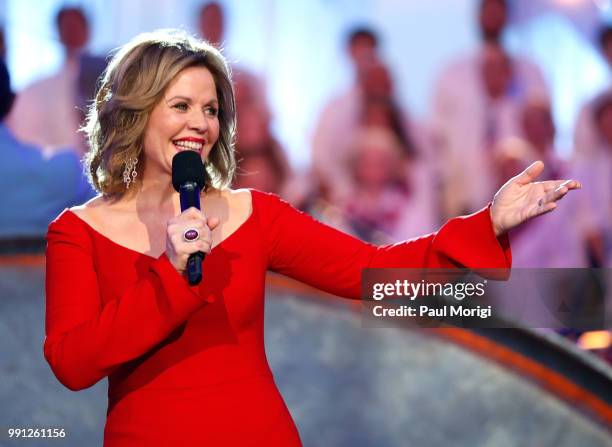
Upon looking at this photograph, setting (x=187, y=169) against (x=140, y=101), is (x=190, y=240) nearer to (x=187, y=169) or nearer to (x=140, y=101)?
(x=187, y=169)

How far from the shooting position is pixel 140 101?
1.30m

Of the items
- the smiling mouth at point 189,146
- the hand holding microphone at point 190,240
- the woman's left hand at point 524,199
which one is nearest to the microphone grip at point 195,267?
the hand holding microphone at point 190,240

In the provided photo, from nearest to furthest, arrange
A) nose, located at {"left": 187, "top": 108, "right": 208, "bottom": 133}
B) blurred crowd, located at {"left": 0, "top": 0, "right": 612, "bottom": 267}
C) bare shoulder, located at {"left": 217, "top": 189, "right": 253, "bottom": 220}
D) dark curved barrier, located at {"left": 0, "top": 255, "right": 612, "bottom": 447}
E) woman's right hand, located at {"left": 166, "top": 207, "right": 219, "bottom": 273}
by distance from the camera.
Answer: woman's right hand, located at {"left": 166, "top": 207, "right": 219, "bottom": 273} → nose, located at {"left": 187, "top": 108, "right": 208, "bottom": 133} → bare shoulder, located at {"left": 217, "top": 189, "right": 253, "bottom": 220} → dark curved barrier, located at {"left": 0, "top": 255, "right": 612, "bottom": 447} → blurred crowd, located at {"left": 0, "top": 0, "right": 612, "bottom": 267}

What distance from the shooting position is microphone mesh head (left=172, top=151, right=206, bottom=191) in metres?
1.14

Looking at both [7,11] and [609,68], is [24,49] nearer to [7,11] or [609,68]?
[7,11]

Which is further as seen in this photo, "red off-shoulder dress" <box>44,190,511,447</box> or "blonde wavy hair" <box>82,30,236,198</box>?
"blonde wavy hair" <box>82,30,236,198</box>

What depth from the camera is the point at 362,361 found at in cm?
254

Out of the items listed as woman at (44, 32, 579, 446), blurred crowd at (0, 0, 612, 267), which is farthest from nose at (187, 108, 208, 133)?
blurred crowd at (0, 0, 612, 267)

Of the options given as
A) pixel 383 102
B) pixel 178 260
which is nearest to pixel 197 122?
pixel 178 260

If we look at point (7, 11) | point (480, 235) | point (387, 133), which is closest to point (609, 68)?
point (387, 133)

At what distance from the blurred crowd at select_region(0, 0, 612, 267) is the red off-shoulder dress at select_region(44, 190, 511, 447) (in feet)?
5.76

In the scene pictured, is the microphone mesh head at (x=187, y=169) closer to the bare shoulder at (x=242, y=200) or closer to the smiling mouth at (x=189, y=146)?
the smiling mouth at (x=189, y=146)

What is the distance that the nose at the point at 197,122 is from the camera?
1277mm

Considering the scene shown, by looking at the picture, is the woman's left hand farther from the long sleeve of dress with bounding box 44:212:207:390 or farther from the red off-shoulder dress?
the long sleeve of dress with bounding box 44:212:207:390
